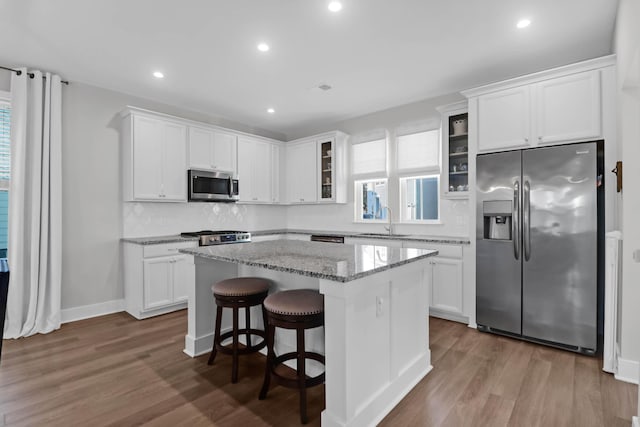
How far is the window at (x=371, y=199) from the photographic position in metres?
4.93

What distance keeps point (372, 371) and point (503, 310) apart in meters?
1.92

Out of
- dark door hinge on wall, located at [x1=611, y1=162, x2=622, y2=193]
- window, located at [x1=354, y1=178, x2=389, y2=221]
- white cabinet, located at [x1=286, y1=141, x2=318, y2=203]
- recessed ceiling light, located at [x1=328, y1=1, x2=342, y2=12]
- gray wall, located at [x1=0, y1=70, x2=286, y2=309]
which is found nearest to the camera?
recessed ceiling light, located at [x1=328, y1=1, x2=342, y2=12]

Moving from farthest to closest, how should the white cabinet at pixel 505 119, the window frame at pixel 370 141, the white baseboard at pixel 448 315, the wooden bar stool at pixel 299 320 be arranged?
1. the window frame at pixel 370 141
2. the white baseboard at pixel 448 315
3. the white cabinet at pixel 505 119
4. the wooden bar stool at pixel 299 320

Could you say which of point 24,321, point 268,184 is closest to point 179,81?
point 268,184

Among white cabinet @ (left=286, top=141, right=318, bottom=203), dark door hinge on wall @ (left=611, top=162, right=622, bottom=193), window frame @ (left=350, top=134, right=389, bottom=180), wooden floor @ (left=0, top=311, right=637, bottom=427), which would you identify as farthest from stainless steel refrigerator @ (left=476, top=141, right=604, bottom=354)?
white cabinet @ (left=286, top=141, right=318, bottom=203)

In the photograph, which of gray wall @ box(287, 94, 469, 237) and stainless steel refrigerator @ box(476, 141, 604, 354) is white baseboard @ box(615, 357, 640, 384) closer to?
stainless steel refrigerator @ box(476, 141, 604, 354)

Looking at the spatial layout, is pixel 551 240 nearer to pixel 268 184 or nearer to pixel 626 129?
pixel 626 129

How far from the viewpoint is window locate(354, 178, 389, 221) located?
16.2 feet

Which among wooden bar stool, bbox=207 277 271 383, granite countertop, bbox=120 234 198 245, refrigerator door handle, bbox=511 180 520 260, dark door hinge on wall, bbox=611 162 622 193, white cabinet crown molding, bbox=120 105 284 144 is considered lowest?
wooden bar stool, bbox=207 277 271 383

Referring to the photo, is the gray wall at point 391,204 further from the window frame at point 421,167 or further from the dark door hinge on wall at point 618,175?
the dark door hinge on wall at point 618,175

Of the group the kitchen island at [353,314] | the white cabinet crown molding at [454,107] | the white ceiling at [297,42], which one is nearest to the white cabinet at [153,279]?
the kitchen island at [353,314]

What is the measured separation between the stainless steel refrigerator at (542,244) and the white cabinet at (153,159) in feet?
12.0

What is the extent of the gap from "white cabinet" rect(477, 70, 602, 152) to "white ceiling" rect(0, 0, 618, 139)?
0.37 metres

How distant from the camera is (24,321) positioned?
3.34 metres
